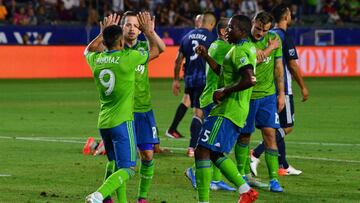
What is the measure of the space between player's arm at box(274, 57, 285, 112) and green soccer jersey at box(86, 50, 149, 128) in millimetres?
3265

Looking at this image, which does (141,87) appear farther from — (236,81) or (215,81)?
(236,81)

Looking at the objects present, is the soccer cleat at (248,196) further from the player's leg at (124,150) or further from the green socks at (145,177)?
the player's leg at (124,150)

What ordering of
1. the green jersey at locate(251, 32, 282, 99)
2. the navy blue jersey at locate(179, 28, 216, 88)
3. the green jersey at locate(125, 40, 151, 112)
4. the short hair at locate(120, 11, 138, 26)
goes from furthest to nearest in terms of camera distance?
the navy blue jersey at locate(179, 28, 216, 88)
the green jersey at locate(251, 32, 282, 99)
the green jersey at locate(125, 40, 151, 112)
the short hair at locate(120, 11, 138, 26)

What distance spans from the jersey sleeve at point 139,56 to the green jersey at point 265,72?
9.06 feet

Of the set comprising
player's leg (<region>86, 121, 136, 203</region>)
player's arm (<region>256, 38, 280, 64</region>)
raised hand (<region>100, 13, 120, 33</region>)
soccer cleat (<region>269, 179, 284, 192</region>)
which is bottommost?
soccer cleat (<region>269, 179, 284, 192</region>)

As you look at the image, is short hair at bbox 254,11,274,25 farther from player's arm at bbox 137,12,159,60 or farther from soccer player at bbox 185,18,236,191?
player's arm at bbox 137,12,159,60

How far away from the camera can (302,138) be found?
763 inches

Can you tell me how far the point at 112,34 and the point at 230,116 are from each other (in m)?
1.60

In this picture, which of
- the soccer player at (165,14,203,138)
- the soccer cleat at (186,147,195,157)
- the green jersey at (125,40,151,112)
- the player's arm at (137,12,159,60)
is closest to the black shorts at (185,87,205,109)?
the soccer cleat at (186,147,195,157)

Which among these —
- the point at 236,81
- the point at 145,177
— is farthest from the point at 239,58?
the point at 145,177

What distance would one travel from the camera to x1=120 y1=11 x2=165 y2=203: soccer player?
11.6 m

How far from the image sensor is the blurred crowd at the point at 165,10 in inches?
1572

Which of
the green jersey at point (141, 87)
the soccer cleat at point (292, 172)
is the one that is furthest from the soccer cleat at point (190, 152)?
the green jersey at point (141, 87)

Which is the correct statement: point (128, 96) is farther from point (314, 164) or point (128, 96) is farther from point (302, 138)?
point (302, 138)
